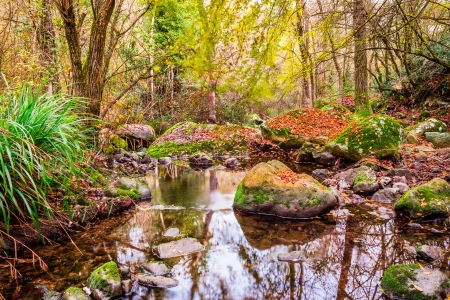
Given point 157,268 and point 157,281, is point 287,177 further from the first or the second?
point 157,281

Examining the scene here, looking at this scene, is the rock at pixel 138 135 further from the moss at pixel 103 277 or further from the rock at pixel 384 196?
the moss at pixel 103 277

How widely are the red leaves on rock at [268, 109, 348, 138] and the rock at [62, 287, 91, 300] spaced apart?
8.17 m

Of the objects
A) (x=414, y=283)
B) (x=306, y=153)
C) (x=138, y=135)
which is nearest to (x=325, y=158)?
(x=306, y=153)

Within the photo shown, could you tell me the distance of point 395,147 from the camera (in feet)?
22.4

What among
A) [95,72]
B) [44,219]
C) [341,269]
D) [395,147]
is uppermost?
[95,72]

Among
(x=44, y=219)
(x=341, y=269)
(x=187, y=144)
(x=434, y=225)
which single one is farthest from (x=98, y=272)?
(x=187, y=144)

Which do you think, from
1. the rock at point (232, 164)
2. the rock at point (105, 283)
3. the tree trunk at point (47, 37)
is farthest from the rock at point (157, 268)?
the tree trunk at point (47, 37)

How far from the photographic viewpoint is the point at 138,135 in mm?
11344

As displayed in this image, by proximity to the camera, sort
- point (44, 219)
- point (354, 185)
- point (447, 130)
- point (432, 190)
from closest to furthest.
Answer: point (44, 219) < point (432, 190) < point (354, 185) < point (447, 130)

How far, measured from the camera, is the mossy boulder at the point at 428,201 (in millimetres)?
3945

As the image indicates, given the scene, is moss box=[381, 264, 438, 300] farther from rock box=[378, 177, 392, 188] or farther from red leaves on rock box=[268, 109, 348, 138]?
red leaves on rock box=[268, 109, 348, 138]

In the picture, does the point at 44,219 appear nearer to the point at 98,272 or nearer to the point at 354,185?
the point at 98,272

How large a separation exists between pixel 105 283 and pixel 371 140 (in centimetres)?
642

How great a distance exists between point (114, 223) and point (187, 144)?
265 inches
